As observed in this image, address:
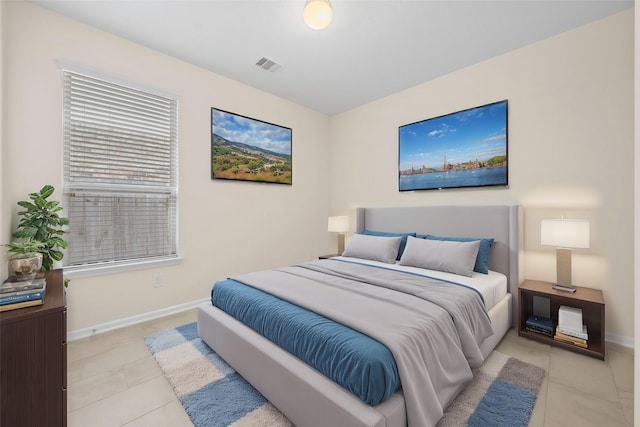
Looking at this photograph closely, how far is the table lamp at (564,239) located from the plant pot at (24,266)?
152 inches

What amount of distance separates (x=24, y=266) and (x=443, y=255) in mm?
3217

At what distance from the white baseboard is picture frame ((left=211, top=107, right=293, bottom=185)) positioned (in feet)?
5.00

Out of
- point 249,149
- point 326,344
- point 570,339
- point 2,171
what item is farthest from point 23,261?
point 570,339

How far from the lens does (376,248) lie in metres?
3.14

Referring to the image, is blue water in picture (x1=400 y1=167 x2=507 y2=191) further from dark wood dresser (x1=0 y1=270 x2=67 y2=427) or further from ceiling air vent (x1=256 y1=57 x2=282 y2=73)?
dark wood dresser (x1=0 y1=270 x2=67 y2=427)

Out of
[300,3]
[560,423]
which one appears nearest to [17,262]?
[300,3]

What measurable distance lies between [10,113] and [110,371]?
2100 mm

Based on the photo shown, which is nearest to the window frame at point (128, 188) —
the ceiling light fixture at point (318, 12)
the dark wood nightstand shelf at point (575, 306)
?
the ceiling light fixture at point (318, 12)

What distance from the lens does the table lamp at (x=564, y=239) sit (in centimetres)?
219

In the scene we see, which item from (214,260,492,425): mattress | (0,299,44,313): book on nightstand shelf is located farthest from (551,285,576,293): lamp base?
(0,299,44,313): book on nightstand shelf

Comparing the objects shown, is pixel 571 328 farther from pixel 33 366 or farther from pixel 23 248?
pixel 23 248

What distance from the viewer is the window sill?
7.83ft

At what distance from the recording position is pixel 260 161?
3697 mm

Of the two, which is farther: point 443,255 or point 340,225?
point 340,225
